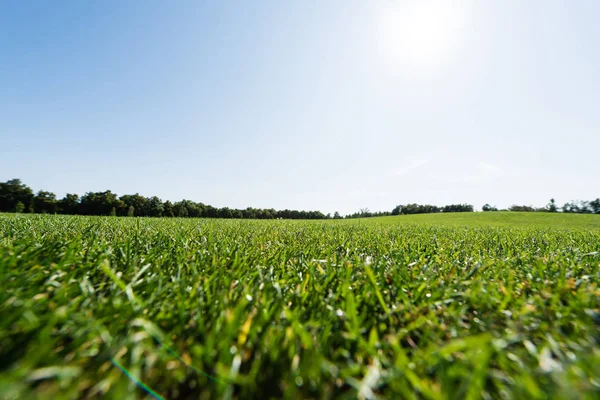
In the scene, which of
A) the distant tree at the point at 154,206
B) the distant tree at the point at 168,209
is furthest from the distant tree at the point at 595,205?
the distant tree at the point at 154,206

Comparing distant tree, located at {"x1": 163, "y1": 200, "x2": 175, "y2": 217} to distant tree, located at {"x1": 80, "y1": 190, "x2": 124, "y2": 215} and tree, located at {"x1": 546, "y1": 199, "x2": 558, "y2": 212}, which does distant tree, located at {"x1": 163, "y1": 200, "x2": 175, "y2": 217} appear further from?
tree, located at {"x1": 546, "y1": 199, "x2": 558, "y2": 212}

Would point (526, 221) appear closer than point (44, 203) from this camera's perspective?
Yes

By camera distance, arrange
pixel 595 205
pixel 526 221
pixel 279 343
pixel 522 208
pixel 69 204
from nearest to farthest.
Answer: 1. pixel 279 343
2. pixel 526 221
3. pixel 69 204
4. pixel 595 205
5. pixel 522 208

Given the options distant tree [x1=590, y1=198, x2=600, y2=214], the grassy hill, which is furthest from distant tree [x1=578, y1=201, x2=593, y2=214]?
the grassy hill

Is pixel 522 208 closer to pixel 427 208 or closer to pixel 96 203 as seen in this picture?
pixel 427 208

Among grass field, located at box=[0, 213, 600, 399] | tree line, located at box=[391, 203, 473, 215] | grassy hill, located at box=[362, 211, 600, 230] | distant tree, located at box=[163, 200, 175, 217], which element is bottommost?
grass field, located at box=[0, 213, 600, 399]

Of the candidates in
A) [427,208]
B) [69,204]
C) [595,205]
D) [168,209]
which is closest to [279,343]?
[168,209]

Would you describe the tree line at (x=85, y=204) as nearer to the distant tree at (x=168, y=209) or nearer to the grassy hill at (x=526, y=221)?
the distant tree at (x=168, y=209)

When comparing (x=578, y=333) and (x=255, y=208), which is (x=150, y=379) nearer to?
(x=578, y=333)

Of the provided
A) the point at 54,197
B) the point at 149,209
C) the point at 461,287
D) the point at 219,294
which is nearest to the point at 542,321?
the point at 461,287

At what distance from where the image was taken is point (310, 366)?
0.72 metres

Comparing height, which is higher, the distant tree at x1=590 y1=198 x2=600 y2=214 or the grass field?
the distant tree at x1=590 y1=198 x2=600 y2=214

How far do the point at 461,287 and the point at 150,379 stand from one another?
67.9 inches

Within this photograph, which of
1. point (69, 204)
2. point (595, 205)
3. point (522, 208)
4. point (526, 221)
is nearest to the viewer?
point (526, 221)
